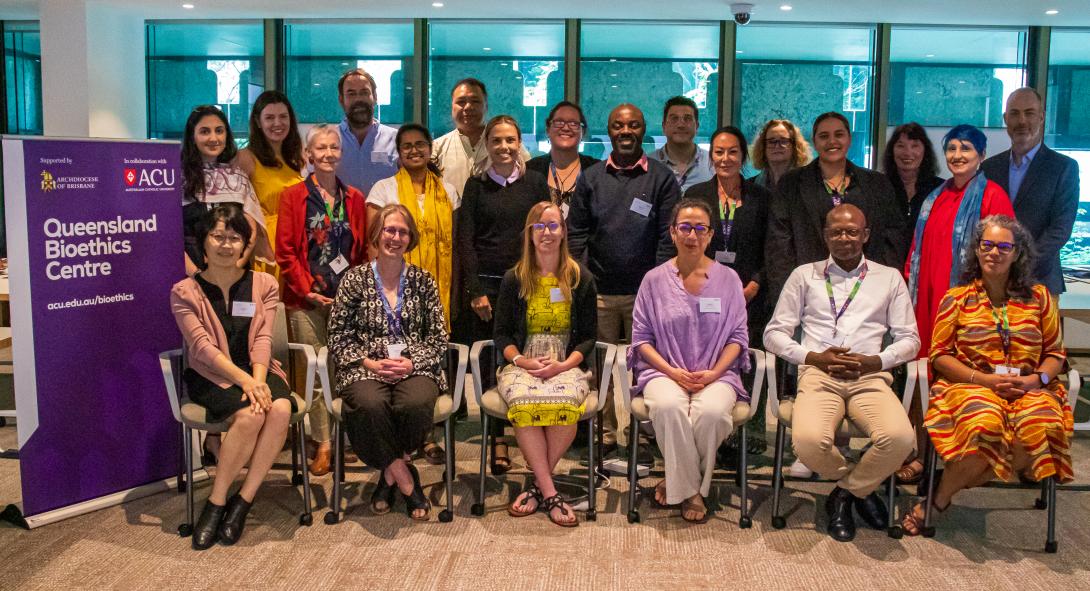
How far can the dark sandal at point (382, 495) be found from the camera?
143 inches

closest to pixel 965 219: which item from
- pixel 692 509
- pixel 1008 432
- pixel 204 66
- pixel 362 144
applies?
pixel 1008 432

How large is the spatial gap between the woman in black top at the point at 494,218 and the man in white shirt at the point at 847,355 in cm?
128

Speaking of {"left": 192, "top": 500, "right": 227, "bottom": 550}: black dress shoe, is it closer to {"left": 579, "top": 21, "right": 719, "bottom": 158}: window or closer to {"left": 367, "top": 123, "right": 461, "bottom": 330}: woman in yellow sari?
{"left": 367, "top": 123, "right": 461, "bottom": 330}: woman in yellow sari

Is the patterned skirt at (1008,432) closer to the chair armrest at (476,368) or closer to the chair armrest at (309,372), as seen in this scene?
the chair armrest at (476,368)

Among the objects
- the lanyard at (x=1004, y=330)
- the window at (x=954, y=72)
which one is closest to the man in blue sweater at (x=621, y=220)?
the lanyard at (x=1004, y=330)

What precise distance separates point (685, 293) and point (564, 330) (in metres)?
0.54

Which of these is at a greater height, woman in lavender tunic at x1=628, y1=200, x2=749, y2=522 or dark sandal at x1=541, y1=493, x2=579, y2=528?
woman in lavender tunic at x1=628, y1=200, x2=749, y2=522

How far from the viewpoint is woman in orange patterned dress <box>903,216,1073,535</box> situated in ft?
10.8

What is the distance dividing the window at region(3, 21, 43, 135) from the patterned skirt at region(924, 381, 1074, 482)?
9.44 m

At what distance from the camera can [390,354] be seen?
3.64 metres

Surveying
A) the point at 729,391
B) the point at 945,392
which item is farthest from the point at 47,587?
the point at 945,392

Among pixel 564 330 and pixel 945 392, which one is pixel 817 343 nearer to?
pixel 945 392

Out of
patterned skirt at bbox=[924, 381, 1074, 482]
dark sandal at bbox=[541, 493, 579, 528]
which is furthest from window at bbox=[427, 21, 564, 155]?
patterned skirt at bbox=[924, 381, 1074, 482]

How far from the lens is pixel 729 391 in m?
3.56
